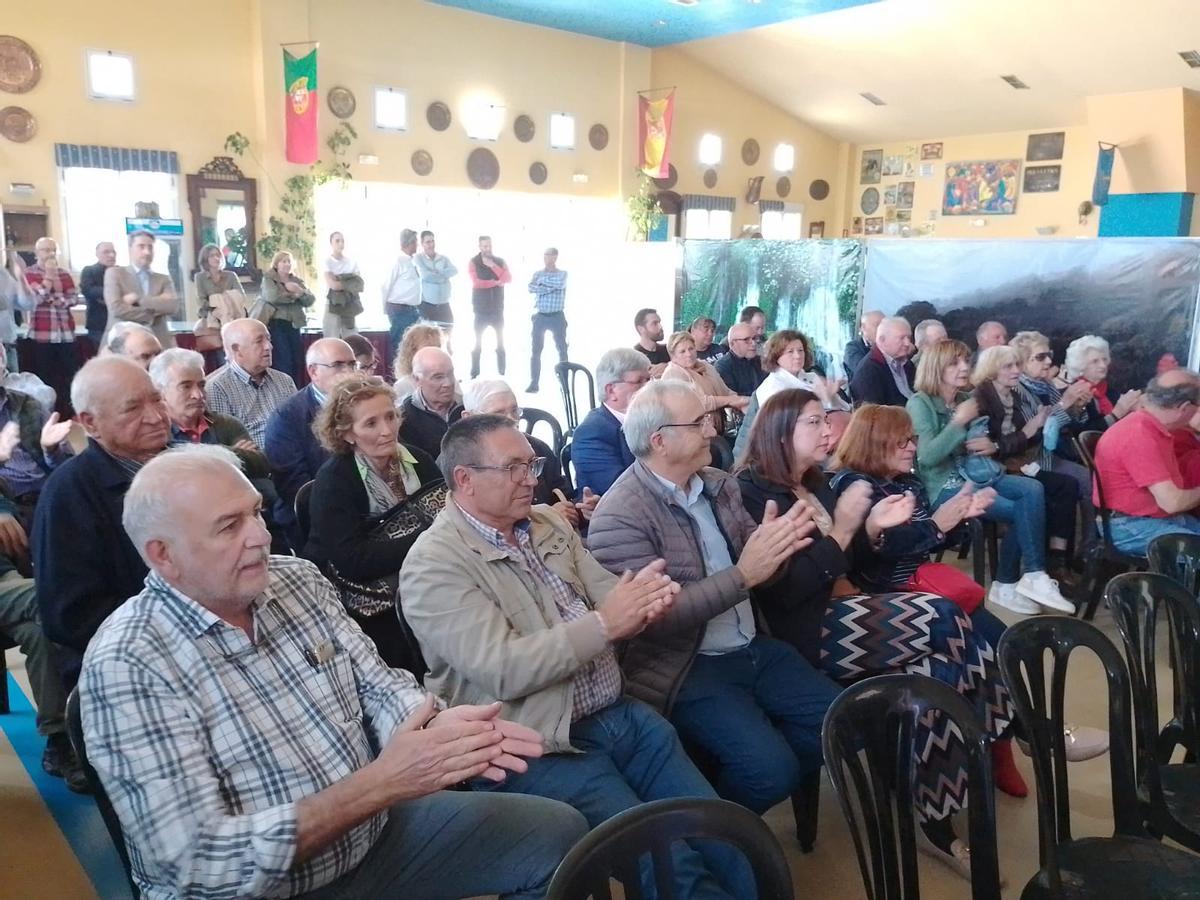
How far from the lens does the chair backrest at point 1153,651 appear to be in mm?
2104

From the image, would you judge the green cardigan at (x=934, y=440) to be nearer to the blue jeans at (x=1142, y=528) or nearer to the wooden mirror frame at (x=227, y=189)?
the blue jeans at (x=1142, y=528)

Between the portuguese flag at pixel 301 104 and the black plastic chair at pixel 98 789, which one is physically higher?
the portuguese flag at pixel 301 104

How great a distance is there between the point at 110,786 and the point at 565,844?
0.82 metres

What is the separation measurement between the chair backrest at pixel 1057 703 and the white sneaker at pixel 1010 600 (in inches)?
92.9

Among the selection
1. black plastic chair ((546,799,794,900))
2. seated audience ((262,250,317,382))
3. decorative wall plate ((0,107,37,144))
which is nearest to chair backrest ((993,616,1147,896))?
black plastic chair ((546,799,794,900))

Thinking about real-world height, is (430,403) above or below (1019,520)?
above

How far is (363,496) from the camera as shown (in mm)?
2783

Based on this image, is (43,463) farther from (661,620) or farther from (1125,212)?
(1125,212)

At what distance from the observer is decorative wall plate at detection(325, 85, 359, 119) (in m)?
11.0

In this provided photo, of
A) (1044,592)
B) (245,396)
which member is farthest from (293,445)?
(1044,592)

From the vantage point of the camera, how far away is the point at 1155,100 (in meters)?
12.4

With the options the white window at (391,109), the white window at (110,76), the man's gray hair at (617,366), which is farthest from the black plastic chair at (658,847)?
the white window at (391,109)

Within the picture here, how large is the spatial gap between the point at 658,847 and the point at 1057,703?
1.17 metres

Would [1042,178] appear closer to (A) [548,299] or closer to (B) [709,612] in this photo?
(A) [548,299]
